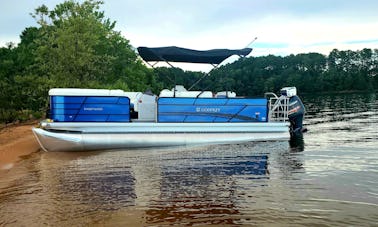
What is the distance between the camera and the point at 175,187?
8.91 metres

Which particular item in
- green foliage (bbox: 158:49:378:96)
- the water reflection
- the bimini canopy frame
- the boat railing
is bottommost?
the water reflection

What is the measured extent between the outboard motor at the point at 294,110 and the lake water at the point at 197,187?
10.9 ft

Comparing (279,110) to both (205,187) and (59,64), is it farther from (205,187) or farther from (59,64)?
(59,64)

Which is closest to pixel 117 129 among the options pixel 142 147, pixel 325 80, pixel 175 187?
pixel 142 147

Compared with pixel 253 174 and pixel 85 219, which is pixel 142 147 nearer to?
pixel 253 174

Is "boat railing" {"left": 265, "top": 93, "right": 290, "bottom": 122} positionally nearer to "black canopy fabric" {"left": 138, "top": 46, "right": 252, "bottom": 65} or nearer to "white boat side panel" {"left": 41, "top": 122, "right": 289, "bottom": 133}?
"white boat side panel" {"left": 41, "top": 122, "right": 289, "bottom": 133}

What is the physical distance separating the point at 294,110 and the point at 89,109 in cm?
845

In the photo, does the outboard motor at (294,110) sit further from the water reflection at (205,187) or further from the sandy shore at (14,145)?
the sandy shore at (14,145)

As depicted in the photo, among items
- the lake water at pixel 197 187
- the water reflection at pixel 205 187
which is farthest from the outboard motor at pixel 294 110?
the water reflection at pixel 205 187

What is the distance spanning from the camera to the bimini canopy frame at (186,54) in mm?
14586

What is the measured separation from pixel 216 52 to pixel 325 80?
91362 mm

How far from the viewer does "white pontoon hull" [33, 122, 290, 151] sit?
45.0 ft

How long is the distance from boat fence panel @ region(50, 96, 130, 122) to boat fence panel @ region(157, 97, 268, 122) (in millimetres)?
1333

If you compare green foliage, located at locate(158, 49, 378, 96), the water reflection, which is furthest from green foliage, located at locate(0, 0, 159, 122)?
green foliage, located at locate(158, 49, 378, 96)
